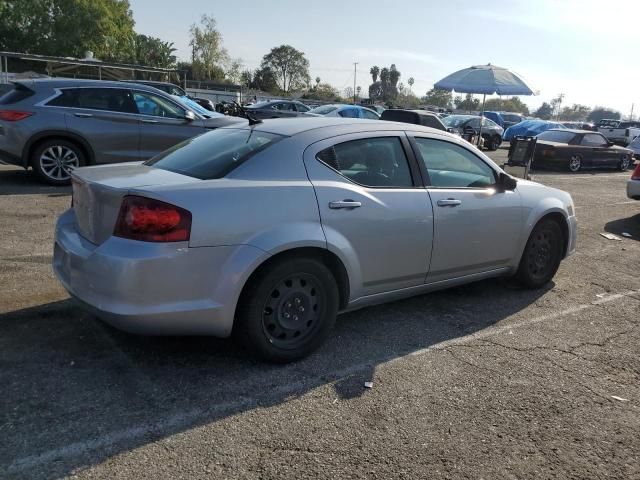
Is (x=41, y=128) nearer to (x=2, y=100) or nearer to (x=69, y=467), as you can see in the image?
(x=2, y=100)

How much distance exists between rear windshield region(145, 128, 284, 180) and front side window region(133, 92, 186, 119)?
215 inches

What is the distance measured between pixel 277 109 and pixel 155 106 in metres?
11.7

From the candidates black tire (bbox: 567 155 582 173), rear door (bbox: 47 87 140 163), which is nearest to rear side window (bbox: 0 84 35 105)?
rear door (bbox: 47 87 140 163)

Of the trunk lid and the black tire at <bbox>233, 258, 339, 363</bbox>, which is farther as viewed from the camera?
the black tire at <bbox>233, 258, 339, 363</bbox>

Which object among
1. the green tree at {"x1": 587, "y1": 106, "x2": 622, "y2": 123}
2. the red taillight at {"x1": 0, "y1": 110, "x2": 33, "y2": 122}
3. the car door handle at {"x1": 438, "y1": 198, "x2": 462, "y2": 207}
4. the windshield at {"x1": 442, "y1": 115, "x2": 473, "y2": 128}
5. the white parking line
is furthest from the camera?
the green tree at {"x1": 587, "y1": 106, "x2": 622, "y2": 123}

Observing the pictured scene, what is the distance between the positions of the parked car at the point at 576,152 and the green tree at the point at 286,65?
102694 mm

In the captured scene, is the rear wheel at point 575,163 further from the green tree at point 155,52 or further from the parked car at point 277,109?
the green tree at point 155,52

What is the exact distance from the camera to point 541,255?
→ 17.3 ft

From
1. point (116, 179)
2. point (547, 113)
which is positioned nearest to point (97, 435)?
point (116, 179)

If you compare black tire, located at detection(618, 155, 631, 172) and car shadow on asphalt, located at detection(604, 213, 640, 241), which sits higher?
black tire, located at detection(618, 155, 631, 172)

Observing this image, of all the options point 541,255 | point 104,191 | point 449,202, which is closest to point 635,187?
point 541,255

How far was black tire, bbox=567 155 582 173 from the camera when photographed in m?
17.2

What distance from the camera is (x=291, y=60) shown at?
116m

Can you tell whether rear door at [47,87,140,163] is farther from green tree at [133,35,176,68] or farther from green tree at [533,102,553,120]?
green tree at [533,102,553,120]
